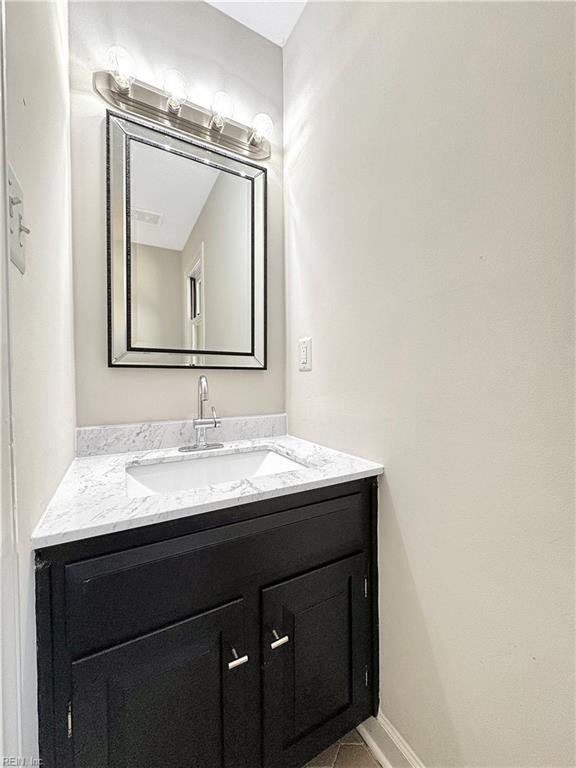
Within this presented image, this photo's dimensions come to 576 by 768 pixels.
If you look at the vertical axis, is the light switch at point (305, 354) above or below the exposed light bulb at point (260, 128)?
below

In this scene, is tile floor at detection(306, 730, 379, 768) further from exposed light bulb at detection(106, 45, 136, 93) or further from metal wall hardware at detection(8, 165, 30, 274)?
exposed light bulb at detection(106, 45, 136, 93)

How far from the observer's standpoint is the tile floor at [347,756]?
1.00m

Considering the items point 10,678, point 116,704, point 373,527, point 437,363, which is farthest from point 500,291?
point 116,704

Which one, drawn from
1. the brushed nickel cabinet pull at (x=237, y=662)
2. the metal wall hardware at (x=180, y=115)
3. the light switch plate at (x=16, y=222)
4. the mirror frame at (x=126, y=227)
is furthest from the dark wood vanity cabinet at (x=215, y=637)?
the metal wall hardware at (x=180, y=115)

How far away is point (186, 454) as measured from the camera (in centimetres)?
120

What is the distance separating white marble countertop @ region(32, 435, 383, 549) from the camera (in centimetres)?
→ 65

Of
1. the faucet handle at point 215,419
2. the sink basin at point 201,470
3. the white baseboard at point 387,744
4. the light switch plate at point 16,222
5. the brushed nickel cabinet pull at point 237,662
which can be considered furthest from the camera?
the faucet handle at point 215,419

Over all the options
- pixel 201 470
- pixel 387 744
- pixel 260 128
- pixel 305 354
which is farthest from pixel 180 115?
pixel 387 744

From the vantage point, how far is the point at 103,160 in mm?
1196

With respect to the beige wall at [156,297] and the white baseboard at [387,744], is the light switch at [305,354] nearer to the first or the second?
the beige wall at [156,297]

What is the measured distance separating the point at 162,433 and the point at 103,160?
1.00 meters

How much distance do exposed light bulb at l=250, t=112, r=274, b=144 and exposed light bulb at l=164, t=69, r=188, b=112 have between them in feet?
0.99

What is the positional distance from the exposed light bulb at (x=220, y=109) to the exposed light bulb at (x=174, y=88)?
13 centimetres

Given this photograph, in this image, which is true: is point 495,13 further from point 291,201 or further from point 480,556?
point 480,556
